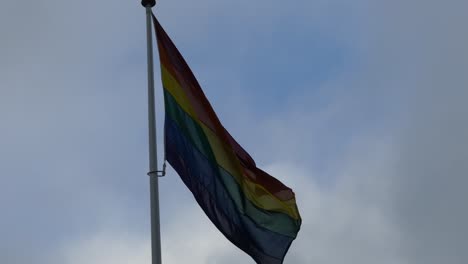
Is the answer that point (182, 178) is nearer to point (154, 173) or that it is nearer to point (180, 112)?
point (154, 173)

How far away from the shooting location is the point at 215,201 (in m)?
16.8

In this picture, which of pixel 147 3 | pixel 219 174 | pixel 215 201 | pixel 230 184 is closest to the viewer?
pixel 215 201

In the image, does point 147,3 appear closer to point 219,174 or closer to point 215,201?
point 219,174

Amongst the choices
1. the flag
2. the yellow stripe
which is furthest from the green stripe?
the yellow stripe

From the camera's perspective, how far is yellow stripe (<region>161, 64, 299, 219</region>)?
56.5 ft

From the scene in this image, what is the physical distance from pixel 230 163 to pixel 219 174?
2.14 feet

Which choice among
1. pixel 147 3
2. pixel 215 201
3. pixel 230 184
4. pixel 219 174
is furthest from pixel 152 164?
pixel 147 3

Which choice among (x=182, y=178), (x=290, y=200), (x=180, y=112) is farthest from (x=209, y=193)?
(x=290, y=200)

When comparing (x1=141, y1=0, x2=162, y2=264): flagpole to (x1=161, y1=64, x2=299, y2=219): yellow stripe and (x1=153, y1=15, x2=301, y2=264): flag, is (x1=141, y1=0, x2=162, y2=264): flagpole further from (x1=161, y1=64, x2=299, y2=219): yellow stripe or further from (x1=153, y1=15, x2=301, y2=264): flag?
(x1=161, y1=64, x2=299, y2=219): yellow stripe

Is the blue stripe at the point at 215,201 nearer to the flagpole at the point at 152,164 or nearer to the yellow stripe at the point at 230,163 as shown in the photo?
the flagpole at the point at 152,164

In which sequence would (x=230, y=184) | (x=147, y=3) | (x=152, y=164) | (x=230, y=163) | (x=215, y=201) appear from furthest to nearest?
(x=147, y=3) → (x=230, y=163) → (x=230, y=184) → (x=215, y=201) → (x=152, y=164)

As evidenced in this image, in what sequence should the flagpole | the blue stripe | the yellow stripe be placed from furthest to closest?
the yellow stripe
the blue stripe
the flagpole

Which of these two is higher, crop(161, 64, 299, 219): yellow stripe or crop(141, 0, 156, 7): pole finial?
crop(141, 0, 156, 7): pole finial

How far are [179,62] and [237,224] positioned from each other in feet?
13.7
